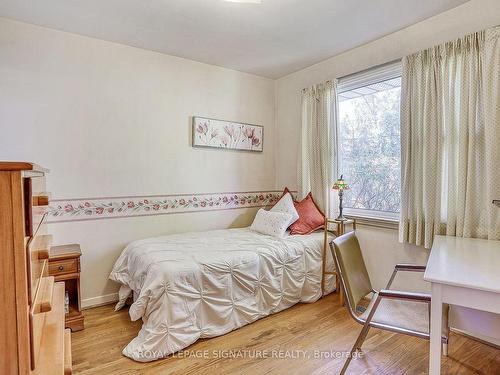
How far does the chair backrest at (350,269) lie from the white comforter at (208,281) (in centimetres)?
83

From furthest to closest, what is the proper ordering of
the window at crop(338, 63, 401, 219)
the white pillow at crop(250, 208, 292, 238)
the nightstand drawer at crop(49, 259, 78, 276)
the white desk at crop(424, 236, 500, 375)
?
1. the white pillow at crop(250, 208, 292, 238)
2. the window at crop(338, 63, 401, 219)
3. the nightstand drawer at crop(49, 259, 78, 276)
4. the white desk at crop(424, 236, 500, 375)

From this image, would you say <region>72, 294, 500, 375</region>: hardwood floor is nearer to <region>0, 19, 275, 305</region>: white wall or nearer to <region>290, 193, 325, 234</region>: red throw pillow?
<region>0, 19, 275, 305</region>: white wall

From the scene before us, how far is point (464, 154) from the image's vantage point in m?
2.11

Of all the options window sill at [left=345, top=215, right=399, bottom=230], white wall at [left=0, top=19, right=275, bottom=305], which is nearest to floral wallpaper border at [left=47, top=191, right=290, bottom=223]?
white wall at [left=0, top=19, right=275, bottom=305]

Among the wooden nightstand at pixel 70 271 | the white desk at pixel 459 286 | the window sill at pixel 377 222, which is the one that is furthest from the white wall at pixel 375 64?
the wooden nightstand at pixel 70 271

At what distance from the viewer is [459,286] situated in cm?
123

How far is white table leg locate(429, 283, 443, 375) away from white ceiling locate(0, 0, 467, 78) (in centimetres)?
198

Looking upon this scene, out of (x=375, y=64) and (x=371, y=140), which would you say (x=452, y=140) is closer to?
(x=371, y=140)

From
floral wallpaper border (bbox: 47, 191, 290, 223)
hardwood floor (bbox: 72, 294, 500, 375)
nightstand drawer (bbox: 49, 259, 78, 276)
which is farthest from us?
floral wallpaper border (bbox: 47, 191, 290, 223)

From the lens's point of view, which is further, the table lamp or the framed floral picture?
the framed floral picture

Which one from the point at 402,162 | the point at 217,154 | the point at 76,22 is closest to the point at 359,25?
the point at 402,162

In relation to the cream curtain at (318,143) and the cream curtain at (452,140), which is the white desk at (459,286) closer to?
the cream curtain at (452,140)

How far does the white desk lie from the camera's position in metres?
1.20

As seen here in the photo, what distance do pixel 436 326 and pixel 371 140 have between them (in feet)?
6.46
